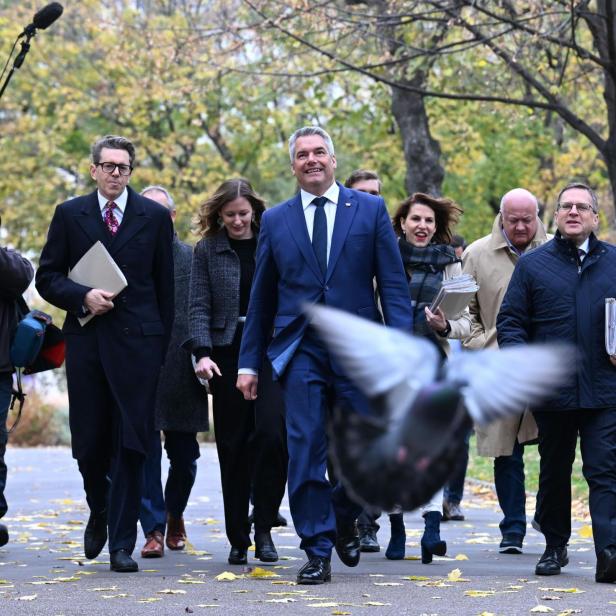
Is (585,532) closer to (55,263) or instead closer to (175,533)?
(175,533)

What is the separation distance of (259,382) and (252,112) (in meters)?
24.8

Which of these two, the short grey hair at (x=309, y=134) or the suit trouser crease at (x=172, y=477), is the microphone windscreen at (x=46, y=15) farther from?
the short grey hair at (x=309, y=134)

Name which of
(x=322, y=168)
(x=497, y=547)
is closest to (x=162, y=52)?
(x=497, y=547)

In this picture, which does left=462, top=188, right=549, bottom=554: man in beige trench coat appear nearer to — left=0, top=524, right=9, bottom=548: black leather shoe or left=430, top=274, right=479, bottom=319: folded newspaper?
left=430, top=274, right=479, bottom=319: folded newspaper

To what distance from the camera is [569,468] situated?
8.69 metres

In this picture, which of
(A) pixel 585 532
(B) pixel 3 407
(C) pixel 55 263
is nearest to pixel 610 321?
(C) pixel 55 263

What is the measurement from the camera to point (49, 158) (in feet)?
118

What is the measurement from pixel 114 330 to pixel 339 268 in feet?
5.09

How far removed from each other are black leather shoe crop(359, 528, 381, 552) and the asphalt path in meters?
0.18

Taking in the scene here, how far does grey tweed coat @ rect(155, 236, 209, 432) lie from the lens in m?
10.2

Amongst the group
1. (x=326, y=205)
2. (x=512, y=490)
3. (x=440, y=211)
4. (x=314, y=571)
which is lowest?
(x=314, y=571)

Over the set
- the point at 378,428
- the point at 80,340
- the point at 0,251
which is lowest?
the point at 378,428

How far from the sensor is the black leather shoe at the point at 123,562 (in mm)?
8641

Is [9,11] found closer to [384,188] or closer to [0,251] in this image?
[384,188]
